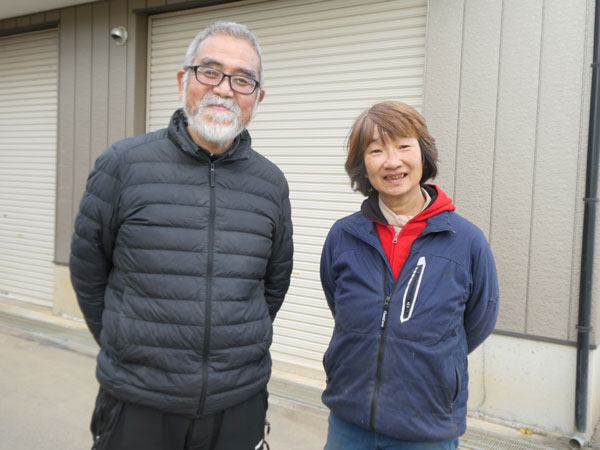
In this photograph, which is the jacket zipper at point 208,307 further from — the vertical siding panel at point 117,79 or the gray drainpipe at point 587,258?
the vertical siding panel at point 117,79

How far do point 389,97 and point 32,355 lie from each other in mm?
4099

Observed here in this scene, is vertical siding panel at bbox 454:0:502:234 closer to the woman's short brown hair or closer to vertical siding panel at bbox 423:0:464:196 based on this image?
vertical siding panel at bbox 423:0:464:196

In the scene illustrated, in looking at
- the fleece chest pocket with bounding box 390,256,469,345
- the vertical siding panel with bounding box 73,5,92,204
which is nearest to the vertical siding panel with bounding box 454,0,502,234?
the fleece chest pocket with bounding box 390,256,469,345

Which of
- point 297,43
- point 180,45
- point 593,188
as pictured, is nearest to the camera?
point 593,188

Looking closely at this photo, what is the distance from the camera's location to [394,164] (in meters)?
1.89

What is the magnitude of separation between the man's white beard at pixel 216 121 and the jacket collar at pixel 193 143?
0.04 m

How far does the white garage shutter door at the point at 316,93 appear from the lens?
433 centimetres

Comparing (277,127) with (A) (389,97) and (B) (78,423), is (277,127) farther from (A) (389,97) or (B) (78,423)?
(B) (78,423)

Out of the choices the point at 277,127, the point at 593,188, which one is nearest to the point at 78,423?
the point at 277,127

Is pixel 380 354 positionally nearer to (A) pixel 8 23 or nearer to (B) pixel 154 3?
(B) pixel 154 3

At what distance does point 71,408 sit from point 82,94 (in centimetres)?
379

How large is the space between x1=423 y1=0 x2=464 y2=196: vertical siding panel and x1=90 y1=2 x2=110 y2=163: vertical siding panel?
3.77 meters

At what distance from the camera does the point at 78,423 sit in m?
3.62

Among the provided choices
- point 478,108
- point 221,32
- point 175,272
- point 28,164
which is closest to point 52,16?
point 28,164
